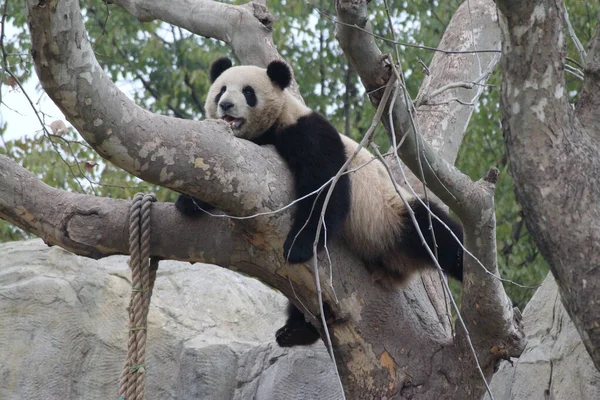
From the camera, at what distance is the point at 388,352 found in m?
4.40

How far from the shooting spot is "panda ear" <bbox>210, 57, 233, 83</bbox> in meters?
6.06

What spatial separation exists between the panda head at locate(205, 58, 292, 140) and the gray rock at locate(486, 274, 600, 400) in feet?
8.46

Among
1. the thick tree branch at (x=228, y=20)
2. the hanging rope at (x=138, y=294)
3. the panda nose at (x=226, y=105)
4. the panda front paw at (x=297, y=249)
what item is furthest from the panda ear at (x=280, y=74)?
the panda front paw at (x=297, y=249)

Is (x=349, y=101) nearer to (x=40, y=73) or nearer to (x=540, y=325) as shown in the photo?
(x=540, y=325)

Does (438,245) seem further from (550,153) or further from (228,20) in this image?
(228,20)

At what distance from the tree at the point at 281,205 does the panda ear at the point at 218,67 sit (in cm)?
188

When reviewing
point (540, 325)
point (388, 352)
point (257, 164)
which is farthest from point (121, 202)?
point (540, 325)

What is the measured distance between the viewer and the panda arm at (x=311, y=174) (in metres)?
4.15

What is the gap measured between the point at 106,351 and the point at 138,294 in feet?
7.05

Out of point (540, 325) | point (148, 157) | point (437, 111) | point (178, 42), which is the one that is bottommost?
point (540, 325)

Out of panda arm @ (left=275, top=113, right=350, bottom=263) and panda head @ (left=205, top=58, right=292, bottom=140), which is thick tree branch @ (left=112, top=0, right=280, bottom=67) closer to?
panda head @ (left=205, top=58, right=292, bottom=140)

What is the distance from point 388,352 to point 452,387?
41cm

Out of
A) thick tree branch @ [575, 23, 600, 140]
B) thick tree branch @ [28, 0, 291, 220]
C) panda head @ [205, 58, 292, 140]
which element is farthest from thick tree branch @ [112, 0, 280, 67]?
thick tree branch @ [575, 23, 600, 140]

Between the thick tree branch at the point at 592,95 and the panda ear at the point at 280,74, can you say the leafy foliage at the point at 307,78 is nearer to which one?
the panda ear at the point at 280,74
